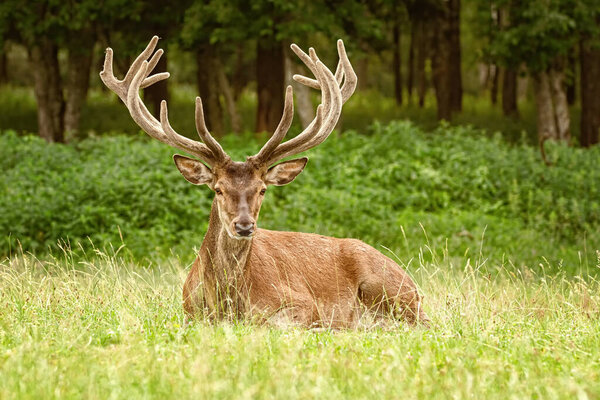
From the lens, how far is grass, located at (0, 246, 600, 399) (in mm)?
4398

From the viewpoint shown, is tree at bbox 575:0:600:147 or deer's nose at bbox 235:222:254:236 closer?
deer's nose at bbox 235:222:254:236

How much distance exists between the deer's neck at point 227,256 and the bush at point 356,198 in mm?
5033

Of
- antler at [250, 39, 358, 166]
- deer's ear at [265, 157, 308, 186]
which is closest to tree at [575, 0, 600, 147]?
antler at [250, 39, 358, 166]

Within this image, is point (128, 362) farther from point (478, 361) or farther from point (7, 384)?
point (478, 361)

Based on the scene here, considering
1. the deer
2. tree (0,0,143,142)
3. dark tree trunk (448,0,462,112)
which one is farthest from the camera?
dark tree trunk (448,0,462,112)

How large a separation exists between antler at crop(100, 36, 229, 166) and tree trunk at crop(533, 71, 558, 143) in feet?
41.7

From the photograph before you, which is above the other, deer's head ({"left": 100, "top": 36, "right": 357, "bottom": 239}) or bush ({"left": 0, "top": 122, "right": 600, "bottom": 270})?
deer's head ({"left": 100, "top": 36, "right": 357, "bottom": 239})

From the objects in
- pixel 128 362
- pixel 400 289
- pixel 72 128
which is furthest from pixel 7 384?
pixel 72 128

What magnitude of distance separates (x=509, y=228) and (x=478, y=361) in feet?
29.2

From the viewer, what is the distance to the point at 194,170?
693cm

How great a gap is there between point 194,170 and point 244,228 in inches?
33.7

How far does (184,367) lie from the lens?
4.76 m

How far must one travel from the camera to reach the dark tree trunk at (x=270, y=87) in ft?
63.2

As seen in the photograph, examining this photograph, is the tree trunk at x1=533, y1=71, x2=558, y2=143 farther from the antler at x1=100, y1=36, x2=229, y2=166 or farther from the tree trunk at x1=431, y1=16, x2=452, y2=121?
the antler at x1=100, y1=36, x2=229, y2=166
